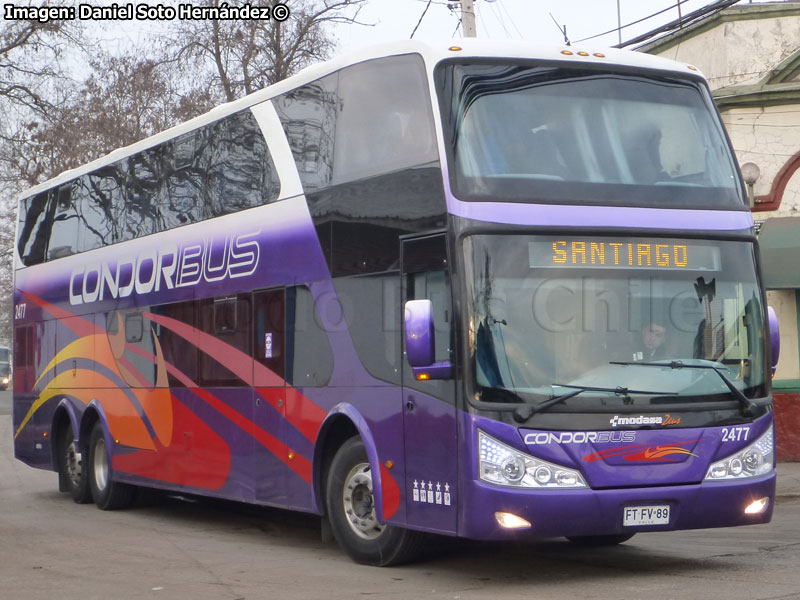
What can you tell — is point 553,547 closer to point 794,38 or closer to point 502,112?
point 502,112

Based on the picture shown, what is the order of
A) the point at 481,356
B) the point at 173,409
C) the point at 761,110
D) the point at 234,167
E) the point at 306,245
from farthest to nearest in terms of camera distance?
1. the point at 761,110
2. the point at 173,409
3. the point at 234,167
4. the point at 306,245
5. the point at 481,356

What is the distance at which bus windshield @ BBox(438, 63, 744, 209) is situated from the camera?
934 centimetres

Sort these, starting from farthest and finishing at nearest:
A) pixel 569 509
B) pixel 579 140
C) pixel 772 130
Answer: pixel 772 130
pixel 579 140
pixel 569 509

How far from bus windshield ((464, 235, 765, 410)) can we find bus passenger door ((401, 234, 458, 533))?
319mm

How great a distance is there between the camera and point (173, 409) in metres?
13.9

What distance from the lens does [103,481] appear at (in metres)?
16.1

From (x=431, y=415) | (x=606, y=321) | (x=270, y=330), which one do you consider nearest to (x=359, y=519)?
(x=431, y=415)

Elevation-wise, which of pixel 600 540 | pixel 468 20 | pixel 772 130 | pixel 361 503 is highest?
pixel 468 20

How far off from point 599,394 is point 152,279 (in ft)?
22.6

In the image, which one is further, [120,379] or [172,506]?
[172,506]

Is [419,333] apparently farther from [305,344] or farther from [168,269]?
[168,269]

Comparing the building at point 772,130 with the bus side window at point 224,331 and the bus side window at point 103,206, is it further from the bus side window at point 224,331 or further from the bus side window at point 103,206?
the bus side window at point 224,331

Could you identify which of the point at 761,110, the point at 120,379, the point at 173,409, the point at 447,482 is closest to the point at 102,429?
the point at 120,379

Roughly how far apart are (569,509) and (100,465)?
8986mm
